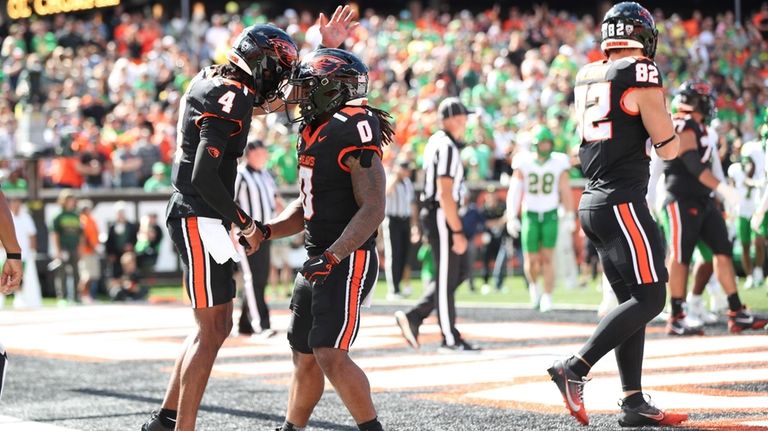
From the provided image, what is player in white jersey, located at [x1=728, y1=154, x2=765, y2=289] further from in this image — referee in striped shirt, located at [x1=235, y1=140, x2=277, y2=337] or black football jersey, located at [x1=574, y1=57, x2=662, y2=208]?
black football jersey, located at [x1=574, y1=57, x2=662, y2=208]

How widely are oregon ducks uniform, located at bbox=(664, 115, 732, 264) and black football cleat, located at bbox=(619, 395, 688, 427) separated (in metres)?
4.12

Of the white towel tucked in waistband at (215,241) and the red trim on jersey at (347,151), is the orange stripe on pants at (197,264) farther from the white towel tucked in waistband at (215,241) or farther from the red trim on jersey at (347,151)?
the red trim on jersey at (347,151)

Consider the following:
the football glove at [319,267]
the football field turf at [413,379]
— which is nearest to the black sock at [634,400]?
the football field turf at [413,379]

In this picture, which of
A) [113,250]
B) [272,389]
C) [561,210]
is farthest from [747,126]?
[272,389]

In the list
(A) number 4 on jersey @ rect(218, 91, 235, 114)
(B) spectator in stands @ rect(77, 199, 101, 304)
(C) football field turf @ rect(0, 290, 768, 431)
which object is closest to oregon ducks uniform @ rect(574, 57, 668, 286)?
(C) football field turf @ rect(0, 290, 768, 431)

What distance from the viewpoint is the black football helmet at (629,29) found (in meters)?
6.35

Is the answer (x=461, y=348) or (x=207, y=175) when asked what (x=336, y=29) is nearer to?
(x=207, y=175)

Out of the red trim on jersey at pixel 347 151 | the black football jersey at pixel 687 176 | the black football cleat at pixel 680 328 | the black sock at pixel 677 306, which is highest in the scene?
the red trim on jersey at pixel 347 151

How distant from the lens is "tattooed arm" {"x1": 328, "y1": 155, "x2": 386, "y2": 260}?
17.1 feet

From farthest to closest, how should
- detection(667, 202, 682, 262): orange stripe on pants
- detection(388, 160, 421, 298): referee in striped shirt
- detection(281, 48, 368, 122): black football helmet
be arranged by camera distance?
detection(388, 160, 421, 298): referee in striped shirt
detection(667, 202, 682, 262): orange stripe on pants
detection(281, 48, 368, 122): black football helmet

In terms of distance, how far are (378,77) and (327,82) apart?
20576 millimetres

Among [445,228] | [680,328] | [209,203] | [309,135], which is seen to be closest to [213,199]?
[209,203]

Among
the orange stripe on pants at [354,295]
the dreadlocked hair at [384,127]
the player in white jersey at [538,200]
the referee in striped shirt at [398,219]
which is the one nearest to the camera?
the orange stripe on pants at [354,295]

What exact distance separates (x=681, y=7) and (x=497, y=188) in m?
15.8
